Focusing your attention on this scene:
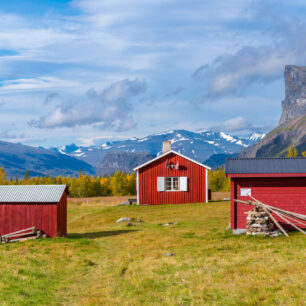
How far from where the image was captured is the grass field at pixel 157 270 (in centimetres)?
1258

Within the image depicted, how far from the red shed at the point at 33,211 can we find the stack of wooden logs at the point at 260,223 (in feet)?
40.1

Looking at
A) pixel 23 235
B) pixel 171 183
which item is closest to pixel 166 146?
pixel 171 183

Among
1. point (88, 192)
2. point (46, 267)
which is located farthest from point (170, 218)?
point (88, 192)

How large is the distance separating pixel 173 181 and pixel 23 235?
23.0 m

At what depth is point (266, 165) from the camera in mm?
25203

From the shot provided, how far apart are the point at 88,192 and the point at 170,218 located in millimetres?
Result: 107226

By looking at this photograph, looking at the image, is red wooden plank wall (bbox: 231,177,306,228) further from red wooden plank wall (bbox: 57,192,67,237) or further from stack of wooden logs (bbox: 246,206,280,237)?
red wooden plank wall (bbox: 57,192,67,237)

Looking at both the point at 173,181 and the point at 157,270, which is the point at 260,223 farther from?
the point at 173,181

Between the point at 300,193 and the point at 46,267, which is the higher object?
the point at 300,193

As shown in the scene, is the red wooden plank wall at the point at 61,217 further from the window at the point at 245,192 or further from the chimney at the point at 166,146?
the chimney at the point at 166,146

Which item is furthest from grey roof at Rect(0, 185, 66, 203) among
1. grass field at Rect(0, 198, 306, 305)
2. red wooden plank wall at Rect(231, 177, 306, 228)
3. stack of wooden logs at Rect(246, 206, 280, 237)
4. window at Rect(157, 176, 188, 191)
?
window at Rect(157, 176, 188, 191)

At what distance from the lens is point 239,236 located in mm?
23734

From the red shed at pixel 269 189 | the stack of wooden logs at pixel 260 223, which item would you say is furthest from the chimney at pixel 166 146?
the stack of wooden logs at pixel 260 223

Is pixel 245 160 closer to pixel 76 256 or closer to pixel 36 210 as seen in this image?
pixel 76 256
